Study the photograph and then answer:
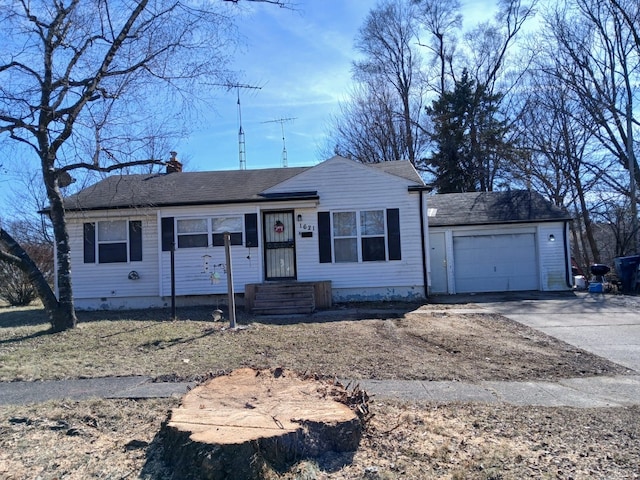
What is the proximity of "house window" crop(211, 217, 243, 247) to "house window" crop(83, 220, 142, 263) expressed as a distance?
2348 millimetres

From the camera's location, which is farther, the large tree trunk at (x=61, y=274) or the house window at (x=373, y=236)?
the house window at (x=373, y=236)

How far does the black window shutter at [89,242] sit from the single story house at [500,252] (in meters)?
11.0

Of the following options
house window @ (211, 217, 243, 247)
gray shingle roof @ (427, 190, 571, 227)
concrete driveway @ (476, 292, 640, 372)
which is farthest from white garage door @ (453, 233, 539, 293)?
house window @ (211, 217, 243, 247)

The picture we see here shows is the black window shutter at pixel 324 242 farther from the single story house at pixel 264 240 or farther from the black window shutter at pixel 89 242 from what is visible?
the black window shutter at pixel 89 242

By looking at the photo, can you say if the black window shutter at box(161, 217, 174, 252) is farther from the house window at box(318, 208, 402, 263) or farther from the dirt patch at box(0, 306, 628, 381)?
the house window at box(318, 208, 402, 263)

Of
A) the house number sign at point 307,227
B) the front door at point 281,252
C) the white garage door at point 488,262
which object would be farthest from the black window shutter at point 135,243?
the white garage door at point 488,262

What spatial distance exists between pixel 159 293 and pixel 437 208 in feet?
34.2

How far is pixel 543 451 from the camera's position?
11.4 ft

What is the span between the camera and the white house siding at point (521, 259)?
1577 centimetres

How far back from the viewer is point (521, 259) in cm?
1611

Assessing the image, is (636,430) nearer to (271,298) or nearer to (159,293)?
(271,298)

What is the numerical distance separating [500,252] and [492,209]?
1.73 m

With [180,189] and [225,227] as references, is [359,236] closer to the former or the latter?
[225,227]

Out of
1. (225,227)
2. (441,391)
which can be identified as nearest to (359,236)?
(225,227)
